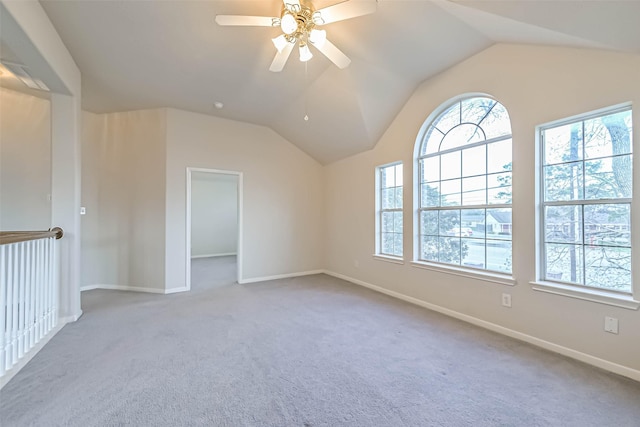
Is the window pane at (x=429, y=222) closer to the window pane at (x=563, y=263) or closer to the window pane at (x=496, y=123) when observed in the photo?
the window pane at (x=496, y=123)

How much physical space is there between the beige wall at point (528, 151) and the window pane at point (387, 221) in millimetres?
547

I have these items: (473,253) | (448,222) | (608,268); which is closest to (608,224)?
(608,268)

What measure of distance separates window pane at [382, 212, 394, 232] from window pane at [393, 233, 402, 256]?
17 cm

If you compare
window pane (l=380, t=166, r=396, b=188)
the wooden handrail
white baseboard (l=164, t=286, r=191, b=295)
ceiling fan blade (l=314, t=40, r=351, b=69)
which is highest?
ceiling fan blade (l=314, t=40, r=351, b=69)

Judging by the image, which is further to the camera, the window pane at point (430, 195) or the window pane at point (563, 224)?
the window pane at point (430, 195)

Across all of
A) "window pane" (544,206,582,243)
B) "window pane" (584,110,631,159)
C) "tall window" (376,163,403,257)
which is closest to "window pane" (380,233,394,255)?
"tall window" (376,163,403,257)

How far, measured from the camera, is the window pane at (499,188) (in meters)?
2.85

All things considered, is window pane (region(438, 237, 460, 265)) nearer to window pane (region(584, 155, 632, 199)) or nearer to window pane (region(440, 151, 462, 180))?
window pane (region(440, 151, 462, 180))

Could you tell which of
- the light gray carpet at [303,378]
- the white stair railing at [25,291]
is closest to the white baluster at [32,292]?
the white stair railing at [25,291]

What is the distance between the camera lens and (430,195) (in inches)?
145

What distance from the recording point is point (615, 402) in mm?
1757

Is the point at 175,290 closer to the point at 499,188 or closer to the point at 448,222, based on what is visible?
the point at 448,222

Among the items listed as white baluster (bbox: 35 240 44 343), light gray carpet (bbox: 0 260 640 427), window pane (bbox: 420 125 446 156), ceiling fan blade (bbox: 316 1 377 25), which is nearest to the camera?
light gray carpet (bbox: 0 260 640 427)

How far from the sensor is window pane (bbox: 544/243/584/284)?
2.38m
